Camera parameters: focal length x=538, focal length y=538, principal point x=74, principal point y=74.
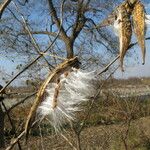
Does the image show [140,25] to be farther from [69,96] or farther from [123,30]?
[69,96]

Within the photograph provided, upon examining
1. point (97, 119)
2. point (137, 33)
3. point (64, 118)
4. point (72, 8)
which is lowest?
point (97, 119)

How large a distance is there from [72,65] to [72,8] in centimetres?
1482

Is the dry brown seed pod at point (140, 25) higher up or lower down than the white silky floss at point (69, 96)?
higher up

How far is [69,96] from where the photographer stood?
28.9 inches

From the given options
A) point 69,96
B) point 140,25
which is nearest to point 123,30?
point 140,25

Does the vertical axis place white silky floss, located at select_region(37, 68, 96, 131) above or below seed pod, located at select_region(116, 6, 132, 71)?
below

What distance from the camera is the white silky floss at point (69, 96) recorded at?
2.35 ft

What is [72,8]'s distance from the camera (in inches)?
609

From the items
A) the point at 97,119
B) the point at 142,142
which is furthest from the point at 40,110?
the point at 97,119

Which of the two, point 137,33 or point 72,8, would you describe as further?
point 72,8

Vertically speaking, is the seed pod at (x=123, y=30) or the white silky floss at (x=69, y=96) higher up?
the seed pod at (x=123, y=30)

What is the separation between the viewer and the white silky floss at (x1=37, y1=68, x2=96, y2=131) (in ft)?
2.35

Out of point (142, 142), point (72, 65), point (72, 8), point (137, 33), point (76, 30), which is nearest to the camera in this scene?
point (137, 33)

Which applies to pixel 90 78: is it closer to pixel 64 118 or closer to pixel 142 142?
pixel 64 118
